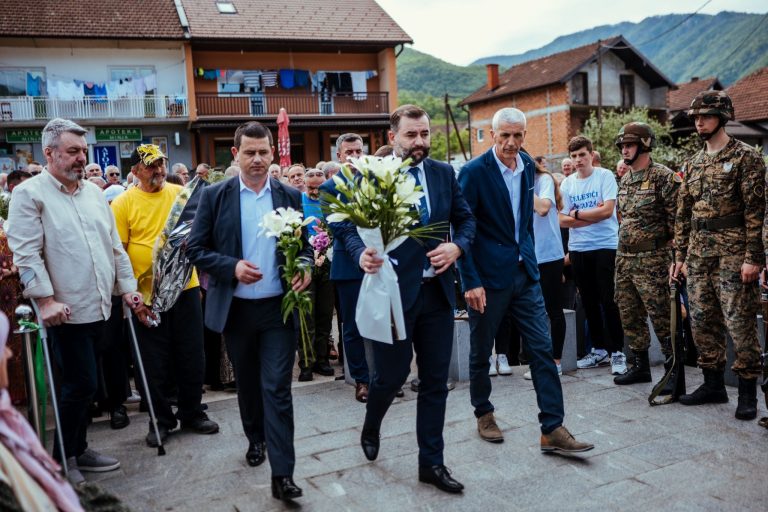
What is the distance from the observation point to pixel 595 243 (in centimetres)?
691

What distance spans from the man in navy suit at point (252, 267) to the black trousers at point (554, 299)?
3.15 metres

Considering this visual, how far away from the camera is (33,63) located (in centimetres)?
2736

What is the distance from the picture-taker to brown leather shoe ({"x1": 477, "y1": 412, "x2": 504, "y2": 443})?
498 centimetres

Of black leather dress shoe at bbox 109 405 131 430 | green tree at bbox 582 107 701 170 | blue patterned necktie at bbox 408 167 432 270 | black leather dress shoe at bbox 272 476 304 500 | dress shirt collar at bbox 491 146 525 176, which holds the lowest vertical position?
black leather dress shoe at bbox 109 405 131 430

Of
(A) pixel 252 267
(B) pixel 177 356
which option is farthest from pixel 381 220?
(B) pixel 177 356

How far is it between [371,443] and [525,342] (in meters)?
1.28

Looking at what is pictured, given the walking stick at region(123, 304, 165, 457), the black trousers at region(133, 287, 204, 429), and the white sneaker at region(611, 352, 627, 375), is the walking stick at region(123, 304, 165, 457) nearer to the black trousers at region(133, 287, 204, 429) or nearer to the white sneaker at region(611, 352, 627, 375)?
the black trousers at region(133, 287, 204, 429)

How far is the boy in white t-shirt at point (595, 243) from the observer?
6816mm

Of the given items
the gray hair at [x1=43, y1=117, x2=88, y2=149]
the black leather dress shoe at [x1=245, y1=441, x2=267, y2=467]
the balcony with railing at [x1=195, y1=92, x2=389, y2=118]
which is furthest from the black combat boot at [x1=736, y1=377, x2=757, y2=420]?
the balcony with railing at [x1=195, y1=92, x2=389, y2=118]

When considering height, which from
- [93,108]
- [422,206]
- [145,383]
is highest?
[93,108]

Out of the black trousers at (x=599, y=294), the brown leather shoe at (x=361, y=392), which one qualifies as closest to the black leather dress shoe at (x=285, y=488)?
the brown leather shoe at (x=361, y=392)

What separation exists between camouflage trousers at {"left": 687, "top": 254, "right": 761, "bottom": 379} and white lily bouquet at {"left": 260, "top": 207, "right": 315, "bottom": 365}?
3232 millimetres

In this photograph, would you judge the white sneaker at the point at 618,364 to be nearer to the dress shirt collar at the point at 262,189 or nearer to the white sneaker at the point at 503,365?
the white sneaker at the point at 503,365

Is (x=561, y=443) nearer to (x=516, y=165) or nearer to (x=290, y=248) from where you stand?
(x=516, y=165)
